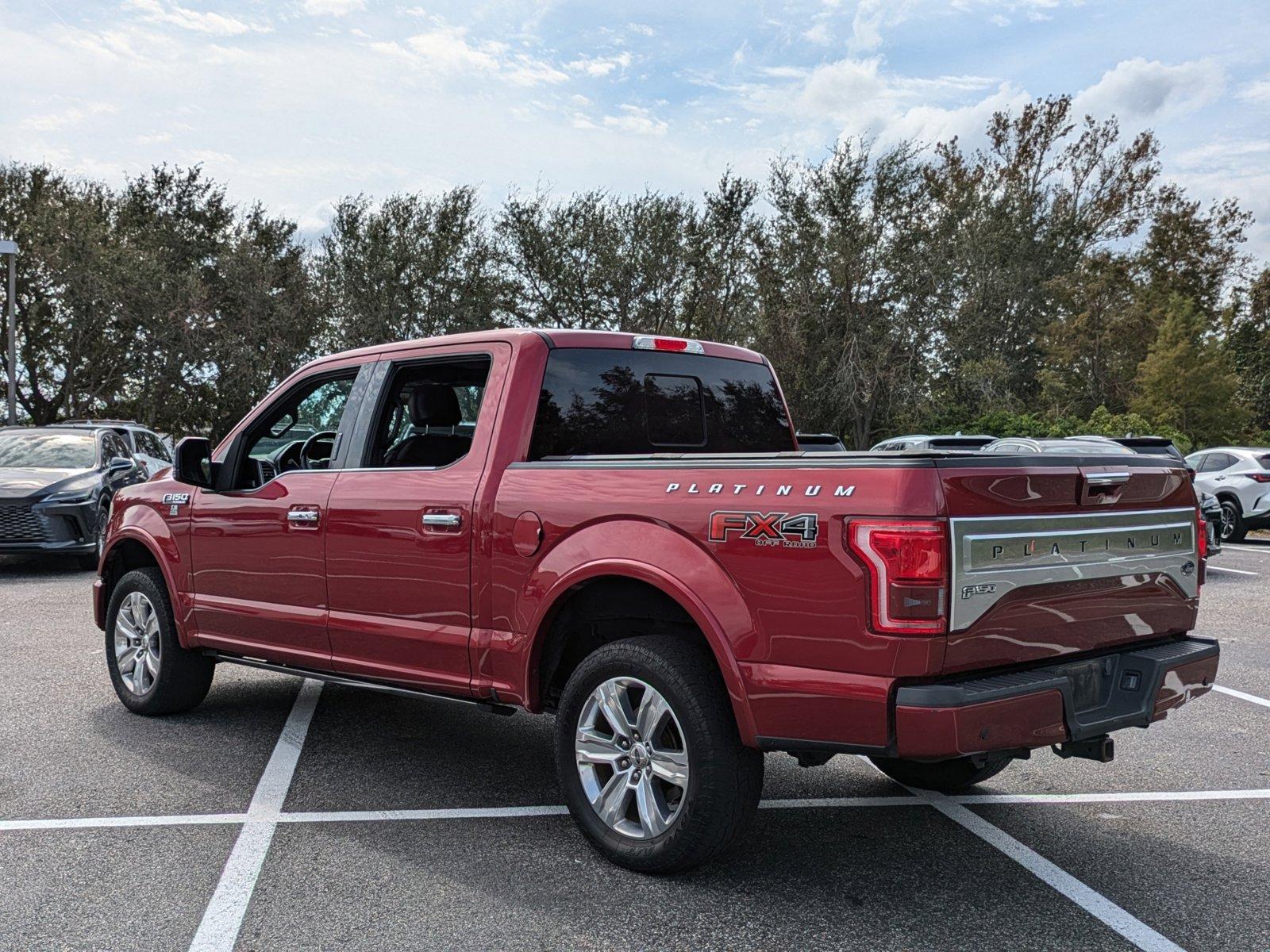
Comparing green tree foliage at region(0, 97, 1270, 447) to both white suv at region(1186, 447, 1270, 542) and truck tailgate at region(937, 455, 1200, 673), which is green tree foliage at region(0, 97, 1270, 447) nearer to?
white suv at region(1186, 447, 1270, 542)

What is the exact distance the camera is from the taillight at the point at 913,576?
10.5 feet

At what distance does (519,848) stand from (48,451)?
12.3 meters

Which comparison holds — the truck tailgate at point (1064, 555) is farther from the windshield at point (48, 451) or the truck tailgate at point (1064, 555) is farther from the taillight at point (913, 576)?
the windshield at point (48, 451)

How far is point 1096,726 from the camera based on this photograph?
3.66 metres

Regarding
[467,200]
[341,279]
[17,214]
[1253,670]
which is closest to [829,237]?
[467,200]

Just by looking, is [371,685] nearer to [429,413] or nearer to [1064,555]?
[429,413]

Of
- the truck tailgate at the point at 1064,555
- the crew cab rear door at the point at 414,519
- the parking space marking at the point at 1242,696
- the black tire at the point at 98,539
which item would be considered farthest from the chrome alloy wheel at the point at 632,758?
the black tire at the point at 98,539

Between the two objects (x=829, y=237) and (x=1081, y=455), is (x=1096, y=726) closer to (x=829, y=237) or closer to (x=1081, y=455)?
(x=1081, y=455)

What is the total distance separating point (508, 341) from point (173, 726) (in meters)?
3.01

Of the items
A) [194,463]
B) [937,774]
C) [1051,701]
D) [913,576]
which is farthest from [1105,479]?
[194,463]

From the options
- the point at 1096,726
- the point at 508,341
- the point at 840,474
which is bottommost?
the point at 1096,726

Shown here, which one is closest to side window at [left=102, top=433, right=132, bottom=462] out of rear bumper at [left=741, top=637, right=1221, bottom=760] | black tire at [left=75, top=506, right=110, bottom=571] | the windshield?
the windshield

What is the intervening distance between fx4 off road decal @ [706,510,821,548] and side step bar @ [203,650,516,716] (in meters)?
1.31

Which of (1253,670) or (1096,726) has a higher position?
(1096,726)
